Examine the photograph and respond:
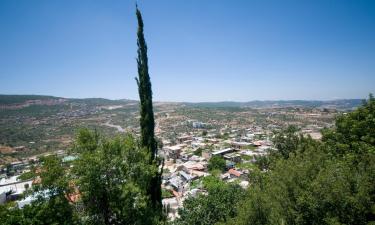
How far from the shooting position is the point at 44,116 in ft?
392

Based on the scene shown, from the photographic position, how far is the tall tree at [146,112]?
12.7 m

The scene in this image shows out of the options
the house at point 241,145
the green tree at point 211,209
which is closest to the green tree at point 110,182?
the green tree at point 211,209

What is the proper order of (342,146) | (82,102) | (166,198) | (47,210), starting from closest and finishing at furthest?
(47,210) < (342,146) < (166,198) < (82,102)

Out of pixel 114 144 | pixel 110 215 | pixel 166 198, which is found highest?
pixel 114 144

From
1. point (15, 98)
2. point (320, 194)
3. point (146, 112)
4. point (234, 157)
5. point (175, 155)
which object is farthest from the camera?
point (15, 98)

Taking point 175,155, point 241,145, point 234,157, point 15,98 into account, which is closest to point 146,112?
point 234,157

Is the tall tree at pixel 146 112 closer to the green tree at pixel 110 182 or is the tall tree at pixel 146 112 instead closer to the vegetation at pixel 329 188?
the green tree at pixel 110 182

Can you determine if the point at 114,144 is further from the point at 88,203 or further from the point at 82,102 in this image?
the point at 82,102

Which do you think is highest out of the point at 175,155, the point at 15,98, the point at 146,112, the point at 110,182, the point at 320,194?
the point at 146,112

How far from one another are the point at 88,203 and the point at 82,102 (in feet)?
588

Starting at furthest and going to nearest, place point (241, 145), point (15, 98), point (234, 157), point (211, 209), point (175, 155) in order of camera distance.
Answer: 1. point (15, 98)
2. point (241, 145)
3. point (175, 155)
4. point (234, 157)
5. point (211, 209)

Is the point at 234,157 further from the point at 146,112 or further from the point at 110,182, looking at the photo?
the point at 110,182

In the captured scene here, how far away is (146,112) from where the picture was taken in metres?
13.4

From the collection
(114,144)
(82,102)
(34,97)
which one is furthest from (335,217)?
(82,102)
